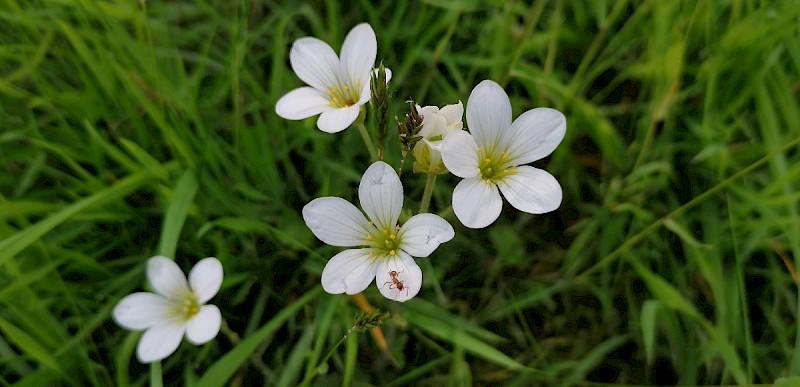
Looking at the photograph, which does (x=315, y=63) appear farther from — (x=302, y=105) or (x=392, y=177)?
(x=392, y=177)

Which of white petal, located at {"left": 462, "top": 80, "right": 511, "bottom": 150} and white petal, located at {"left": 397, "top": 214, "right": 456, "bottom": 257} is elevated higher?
white petal, located at {"left": 462, "top": 80, "right": 511, "bottom": 150}

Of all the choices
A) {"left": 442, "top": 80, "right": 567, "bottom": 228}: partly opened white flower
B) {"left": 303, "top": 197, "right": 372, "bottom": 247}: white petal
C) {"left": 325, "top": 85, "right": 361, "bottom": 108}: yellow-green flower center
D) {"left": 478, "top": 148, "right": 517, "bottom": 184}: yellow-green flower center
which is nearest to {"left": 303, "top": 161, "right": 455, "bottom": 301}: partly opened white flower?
{"left": 303, "top": 197, "right": 372, "bottom": 247}: white petal

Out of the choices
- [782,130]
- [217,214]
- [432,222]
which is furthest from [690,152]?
[217,214]

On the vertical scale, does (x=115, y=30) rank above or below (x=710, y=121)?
above

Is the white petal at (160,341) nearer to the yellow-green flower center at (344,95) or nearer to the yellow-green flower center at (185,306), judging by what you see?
the yellow-green flower center at (185,306)

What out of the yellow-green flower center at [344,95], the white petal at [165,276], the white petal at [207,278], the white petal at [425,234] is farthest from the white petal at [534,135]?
the white petal at [165,276]

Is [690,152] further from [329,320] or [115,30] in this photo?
[115,30]

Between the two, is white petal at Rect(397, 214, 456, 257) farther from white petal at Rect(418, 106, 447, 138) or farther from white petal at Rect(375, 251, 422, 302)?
white petal at Rect(418, 106, 447, 138)
